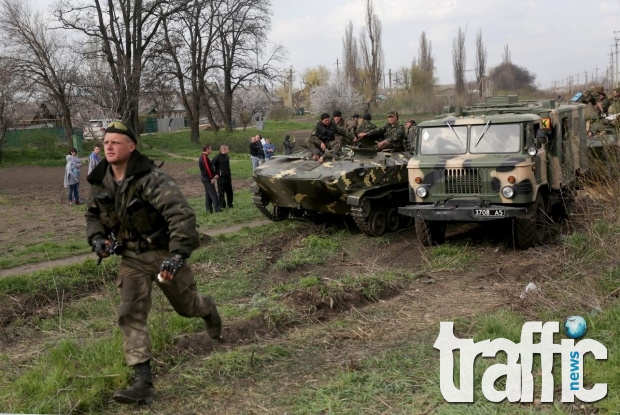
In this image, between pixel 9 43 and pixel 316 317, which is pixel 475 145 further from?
pixel 9 43

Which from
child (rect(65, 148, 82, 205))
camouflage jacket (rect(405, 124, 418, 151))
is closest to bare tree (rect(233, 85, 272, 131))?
child (rect(65, 148, 82, 205))

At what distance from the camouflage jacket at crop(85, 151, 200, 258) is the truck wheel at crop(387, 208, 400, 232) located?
24.7 ft

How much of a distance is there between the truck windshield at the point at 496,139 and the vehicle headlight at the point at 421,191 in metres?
0.83

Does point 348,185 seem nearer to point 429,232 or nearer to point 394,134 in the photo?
point 429,232

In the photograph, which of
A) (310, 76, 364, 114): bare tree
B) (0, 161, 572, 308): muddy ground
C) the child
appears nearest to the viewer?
(0, 161, 572, 308): muddy ground

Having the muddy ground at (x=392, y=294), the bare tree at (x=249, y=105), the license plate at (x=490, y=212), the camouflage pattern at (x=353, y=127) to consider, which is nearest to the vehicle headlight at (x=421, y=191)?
the muddy ground at (x=392, y=294)

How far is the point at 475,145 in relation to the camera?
1067cm

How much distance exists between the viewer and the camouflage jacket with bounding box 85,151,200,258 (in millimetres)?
4922

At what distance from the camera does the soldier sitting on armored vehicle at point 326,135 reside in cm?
1292

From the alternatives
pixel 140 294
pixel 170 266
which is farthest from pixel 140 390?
pixel 170 266

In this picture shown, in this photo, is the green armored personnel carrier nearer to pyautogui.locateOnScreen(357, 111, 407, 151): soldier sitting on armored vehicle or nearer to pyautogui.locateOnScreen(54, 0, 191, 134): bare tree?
pyautogui.locateOnScreen(357, 111, 407, 151): soldier sitting on armored vehicle

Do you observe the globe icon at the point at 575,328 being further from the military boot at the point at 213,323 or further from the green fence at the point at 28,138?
the green fence at the point at 28,138

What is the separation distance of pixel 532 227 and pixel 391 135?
11.1 ft

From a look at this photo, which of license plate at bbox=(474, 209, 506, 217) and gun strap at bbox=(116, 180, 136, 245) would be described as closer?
gun strap at bbox=(116, 180, 136, 245)
